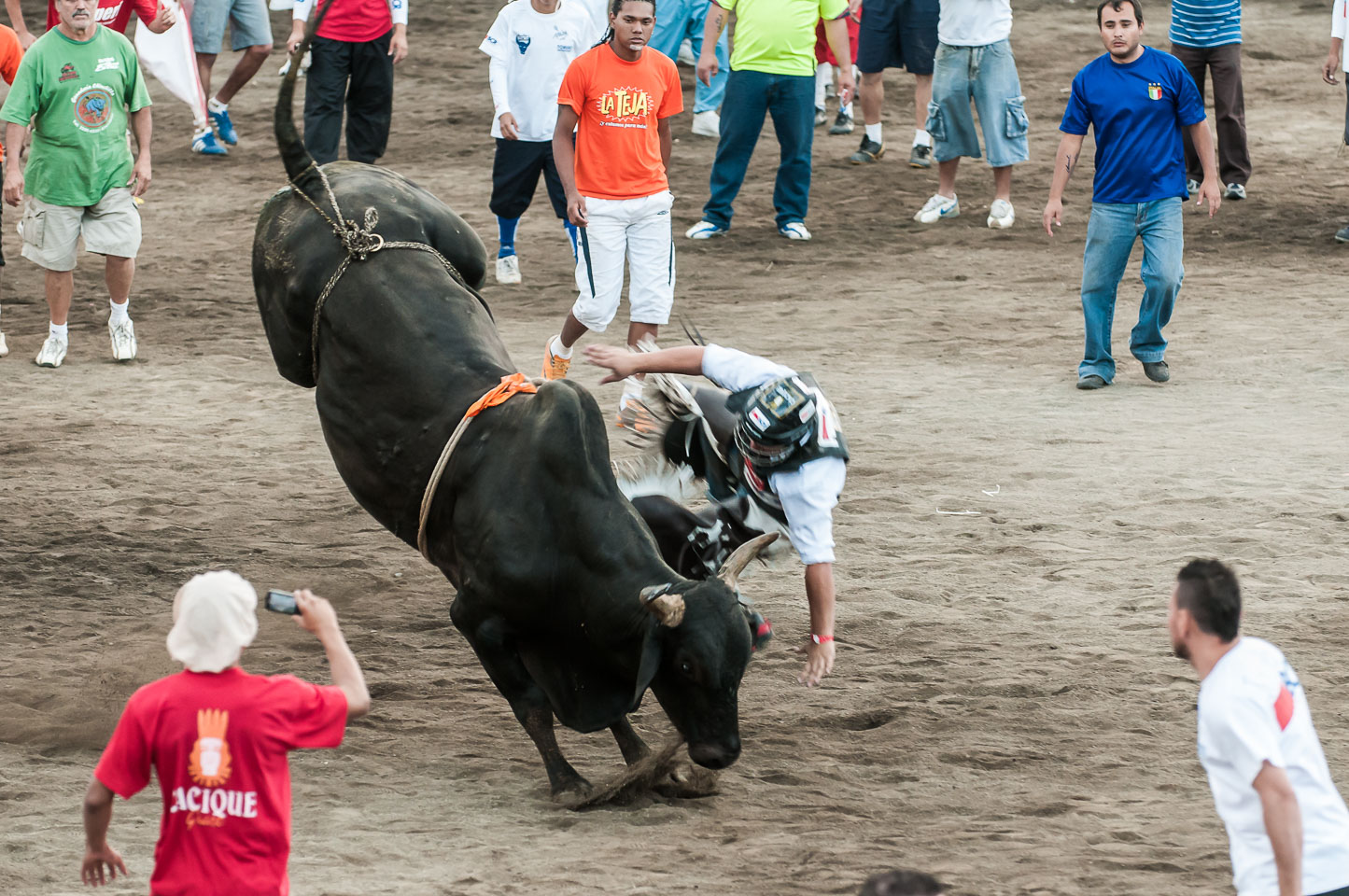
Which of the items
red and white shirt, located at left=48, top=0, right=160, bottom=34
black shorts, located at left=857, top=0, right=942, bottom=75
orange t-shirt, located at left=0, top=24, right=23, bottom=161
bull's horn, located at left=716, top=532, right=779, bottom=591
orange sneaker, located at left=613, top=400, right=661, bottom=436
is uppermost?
red and white shirt, located at left=48, top=0, right=160, bottom=34

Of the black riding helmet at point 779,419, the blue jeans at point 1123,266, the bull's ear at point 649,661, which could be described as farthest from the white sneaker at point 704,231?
the bull's ear at point 649,661

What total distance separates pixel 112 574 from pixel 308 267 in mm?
1819

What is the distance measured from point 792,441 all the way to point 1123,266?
485cm

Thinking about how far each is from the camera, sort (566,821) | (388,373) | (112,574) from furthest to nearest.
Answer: (112,574) → (388,373) → (566,821)

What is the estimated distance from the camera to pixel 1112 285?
948 cm

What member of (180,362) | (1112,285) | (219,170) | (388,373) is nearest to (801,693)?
(388,373)

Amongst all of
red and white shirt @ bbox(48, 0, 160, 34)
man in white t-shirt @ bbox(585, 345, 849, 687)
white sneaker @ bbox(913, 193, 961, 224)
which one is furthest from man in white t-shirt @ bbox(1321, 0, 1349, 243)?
red and white shirt @ bbox(48, 0, 160, 34)

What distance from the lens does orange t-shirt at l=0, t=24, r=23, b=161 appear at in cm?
986

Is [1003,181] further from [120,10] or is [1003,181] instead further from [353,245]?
[353,245]

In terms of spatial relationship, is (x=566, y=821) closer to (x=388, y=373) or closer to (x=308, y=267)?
(x=388, y=373)

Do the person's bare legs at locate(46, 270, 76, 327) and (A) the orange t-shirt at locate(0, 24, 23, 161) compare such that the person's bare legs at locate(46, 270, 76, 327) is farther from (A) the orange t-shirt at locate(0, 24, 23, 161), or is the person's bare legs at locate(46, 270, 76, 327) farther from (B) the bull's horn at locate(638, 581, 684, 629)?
(B) the bull's horn at locate(638, 581, 684, 629)

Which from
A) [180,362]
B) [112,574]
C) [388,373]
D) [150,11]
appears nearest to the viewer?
[388,373]

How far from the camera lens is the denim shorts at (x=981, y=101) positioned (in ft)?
41.4

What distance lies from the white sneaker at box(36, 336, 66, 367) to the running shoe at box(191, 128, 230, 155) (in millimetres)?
5609
